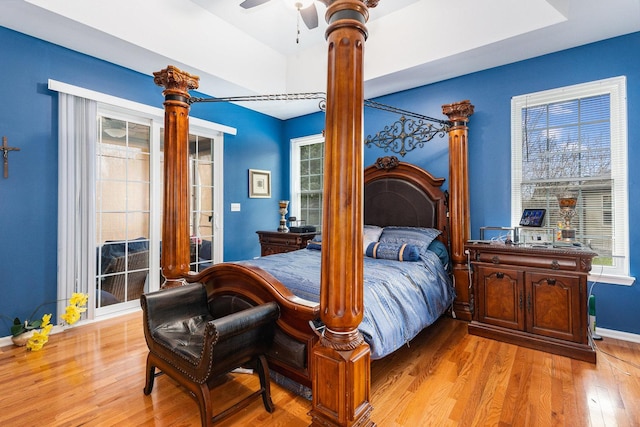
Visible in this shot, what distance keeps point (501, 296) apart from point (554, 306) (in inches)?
15.4

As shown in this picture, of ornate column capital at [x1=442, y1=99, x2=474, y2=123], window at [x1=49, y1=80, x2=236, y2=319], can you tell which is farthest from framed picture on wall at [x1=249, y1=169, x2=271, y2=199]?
ornate column capital at [x1=442, y1=99, x2=474, y2=123]

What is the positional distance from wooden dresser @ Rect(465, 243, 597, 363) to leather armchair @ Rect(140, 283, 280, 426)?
6.87ft

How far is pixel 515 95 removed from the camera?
3.38 meters

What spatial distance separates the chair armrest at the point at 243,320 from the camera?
1.56m

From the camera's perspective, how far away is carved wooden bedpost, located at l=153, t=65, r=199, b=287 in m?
2.57

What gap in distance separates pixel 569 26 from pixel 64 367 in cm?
503

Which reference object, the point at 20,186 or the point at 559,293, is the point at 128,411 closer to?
the point at 20,186

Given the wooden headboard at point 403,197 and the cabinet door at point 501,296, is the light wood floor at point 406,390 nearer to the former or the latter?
the cabinet door at point 501,296

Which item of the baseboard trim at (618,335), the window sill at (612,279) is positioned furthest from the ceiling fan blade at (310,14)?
the baseboard trim at (618,335)

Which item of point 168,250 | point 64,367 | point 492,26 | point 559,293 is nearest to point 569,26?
point 492,26

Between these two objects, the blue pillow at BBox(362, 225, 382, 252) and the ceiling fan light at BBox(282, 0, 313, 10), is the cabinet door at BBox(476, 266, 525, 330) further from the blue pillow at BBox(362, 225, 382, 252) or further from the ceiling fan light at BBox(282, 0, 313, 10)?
the ceiling fan light at BBox(282, 0, 313, 10)

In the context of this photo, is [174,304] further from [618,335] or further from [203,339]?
[618,335]

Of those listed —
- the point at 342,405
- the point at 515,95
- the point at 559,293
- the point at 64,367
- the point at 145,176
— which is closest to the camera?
the point at 342,405

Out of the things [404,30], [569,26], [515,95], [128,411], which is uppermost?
[404,30]
